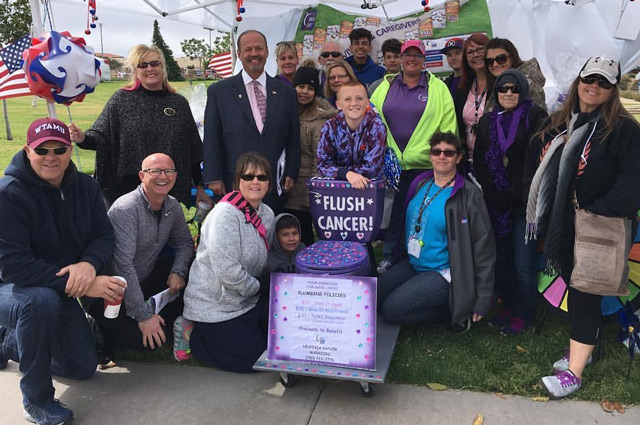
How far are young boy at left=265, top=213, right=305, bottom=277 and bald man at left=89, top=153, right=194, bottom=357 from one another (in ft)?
2.03

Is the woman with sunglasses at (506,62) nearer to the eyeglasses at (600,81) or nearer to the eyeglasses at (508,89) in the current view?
the eyeglasses at (508,89)

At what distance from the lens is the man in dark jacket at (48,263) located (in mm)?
2648

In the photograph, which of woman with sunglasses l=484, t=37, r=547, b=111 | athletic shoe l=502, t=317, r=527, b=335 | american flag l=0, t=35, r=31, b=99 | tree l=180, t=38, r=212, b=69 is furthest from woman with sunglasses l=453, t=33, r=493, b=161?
tree l=180, t=38, r=212, b=69

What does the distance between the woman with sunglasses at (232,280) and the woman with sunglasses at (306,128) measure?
38.4 inches

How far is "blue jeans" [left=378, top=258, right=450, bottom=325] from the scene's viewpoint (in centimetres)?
354

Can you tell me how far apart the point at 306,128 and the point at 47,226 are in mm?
2168

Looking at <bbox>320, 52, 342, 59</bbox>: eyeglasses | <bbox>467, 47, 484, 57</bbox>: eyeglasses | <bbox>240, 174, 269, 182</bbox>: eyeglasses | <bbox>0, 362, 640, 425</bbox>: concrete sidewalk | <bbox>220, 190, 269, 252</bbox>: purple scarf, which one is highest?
<bbox>320, 52, 342, 59</bbox>: eyeglasses

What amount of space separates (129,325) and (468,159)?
112 inches

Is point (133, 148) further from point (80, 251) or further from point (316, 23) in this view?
point (316, 23)

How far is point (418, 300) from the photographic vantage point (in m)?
3.54

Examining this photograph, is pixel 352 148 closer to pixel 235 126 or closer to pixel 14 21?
pixel 235 126

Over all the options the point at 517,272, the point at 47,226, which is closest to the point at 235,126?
the point at 47,226

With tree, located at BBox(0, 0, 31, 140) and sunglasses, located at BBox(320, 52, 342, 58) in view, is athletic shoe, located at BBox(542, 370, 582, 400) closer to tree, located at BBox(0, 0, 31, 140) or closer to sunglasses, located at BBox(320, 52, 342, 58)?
sunglasses, located at BBox(320, 52, 342, 58)

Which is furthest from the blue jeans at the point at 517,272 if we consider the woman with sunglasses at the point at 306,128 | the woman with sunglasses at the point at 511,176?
the woman with sunglasses at the point at 306,128
